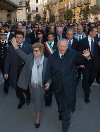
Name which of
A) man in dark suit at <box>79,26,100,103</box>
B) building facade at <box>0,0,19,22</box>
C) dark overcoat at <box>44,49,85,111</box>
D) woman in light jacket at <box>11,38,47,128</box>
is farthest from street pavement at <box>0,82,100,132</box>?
building facade at <box>0,0,19,22</box>

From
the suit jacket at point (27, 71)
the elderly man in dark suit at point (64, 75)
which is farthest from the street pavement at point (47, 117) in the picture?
the suit jacket at point (27, 71)

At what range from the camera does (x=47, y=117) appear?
5703 mm

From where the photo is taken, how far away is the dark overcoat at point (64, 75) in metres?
4.59

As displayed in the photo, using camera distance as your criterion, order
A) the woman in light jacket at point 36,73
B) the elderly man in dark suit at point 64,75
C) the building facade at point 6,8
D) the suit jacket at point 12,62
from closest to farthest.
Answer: the elderly man in dark suit at point 64,75 → the woman in light jacket at point 36,73 → the suit jacket at point 12,62 → the building facade at point 6,8

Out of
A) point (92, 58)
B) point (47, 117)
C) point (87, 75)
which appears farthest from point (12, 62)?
point (92, 58)

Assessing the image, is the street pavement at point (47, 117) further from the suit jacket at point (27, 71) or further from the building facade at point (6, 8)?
the building facade at point (6, 8)

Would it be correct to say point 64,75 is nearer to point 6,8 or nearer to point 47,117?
point 47,117

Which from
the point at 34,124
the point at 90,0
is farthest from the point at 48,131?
the point at 90,0

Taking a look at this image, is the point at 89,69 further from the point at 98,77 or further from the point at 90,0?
the point at 90,0

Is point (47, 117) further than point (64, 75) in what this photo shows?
Yes

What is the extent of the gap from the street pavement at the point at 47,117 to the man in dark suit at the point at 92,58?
1.26 ft

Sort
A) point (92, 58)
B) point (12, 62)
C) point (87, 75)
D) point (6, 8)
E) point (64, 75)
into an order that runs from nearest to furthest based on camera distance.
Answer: point (64, 75), point (12, 62), point (87, 75), point (92, 58), point (6, 8)

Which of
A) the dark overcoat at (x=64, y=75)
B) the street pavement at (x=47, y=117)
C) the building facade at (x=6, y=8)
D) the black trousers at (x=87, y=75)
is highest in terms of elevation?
the building facade at (x=6, y=8)

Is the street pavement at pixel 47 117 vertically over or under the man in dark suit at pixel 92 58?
under
